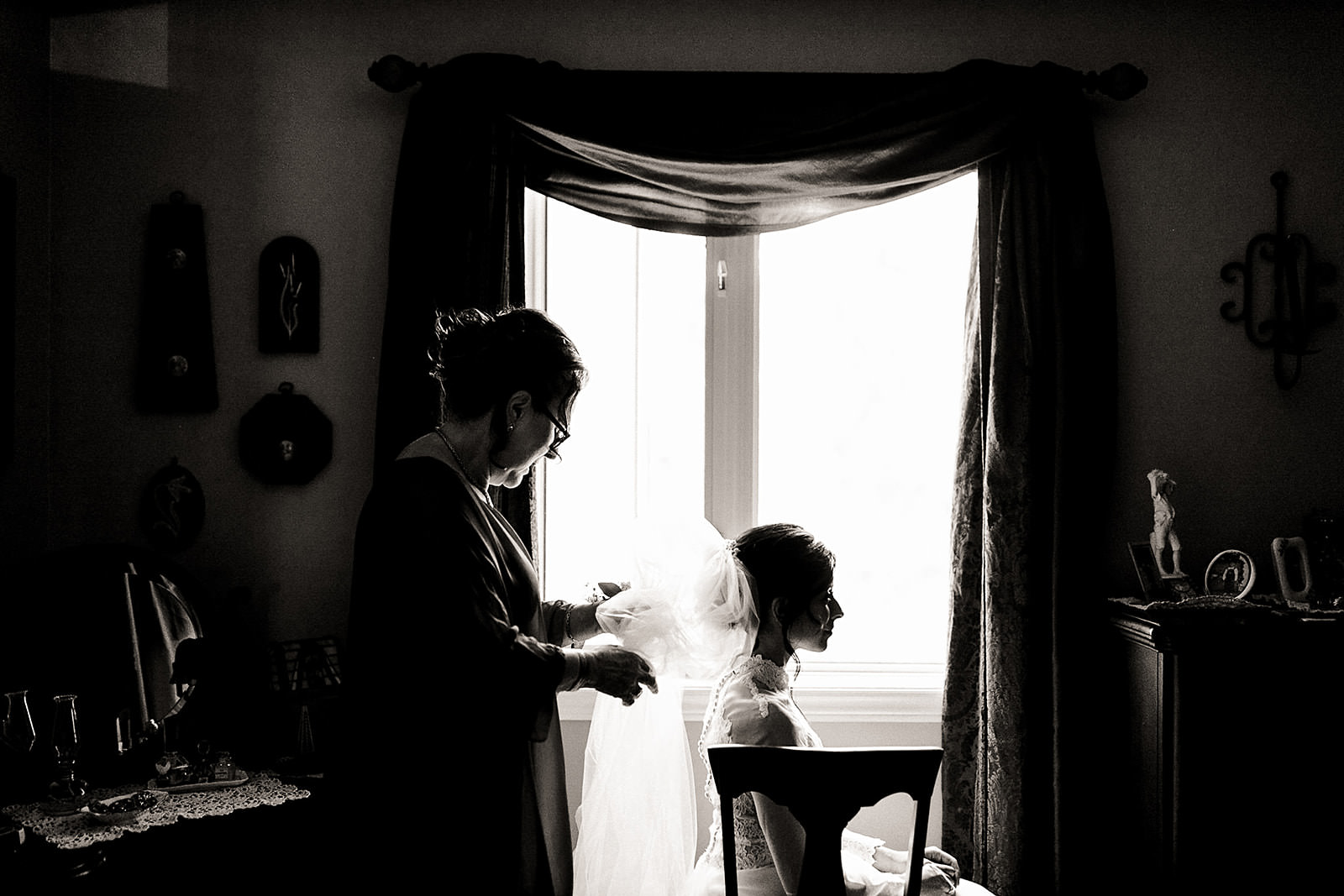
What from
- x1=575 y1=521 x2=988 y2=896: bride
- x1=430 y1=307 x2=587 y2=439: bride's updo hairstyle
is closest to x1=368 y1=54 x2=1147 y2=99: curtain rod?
x1=430 y1=307 x2=587 y2=439: bride's updo hairstyle

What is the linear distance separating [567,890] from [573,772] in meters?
1.11

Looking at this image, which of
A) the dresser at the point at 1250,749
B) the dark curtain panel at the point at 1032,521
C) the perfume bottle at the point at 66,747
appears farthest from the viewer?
the dark curtain panel at the point at 1032,521

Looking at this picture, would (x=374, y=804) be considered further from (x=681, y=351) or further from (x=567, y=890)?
(x=681, y=351)

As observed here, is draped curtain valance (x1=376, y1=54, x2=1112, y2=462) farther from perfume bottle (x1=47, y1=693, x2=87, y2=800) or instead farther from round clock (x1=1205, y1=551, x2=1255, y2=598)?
round clock (x1=1205, y1=551, x2=1255, y2=598)

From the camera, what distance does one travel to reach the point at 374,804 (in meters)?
1.89

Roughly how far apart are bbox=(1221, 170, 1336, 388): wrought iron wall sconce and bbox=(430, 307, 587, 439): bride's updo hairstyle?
2.13 metres

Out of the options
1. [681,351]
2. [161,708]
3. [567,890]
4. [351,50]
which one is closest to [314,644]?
[161,708]

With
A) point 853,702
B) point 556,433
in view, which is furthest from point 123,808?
point 853,702

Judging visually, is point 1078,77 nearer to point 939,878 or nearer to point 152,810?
point 939,878

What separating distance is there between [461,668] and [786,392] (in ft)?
5.61

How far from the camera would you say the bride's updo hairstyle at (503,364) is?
2014mm

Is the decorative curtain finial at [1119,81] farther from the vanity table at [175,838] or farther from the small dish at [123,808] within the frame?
the small dish at [123,808]

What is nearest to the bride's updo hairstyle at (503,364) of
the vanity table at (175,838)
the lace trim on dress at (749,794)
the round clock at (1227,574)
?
the lace trim on dress at (749,794)

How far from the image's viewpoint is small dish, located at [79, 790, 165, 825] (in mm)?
2217
